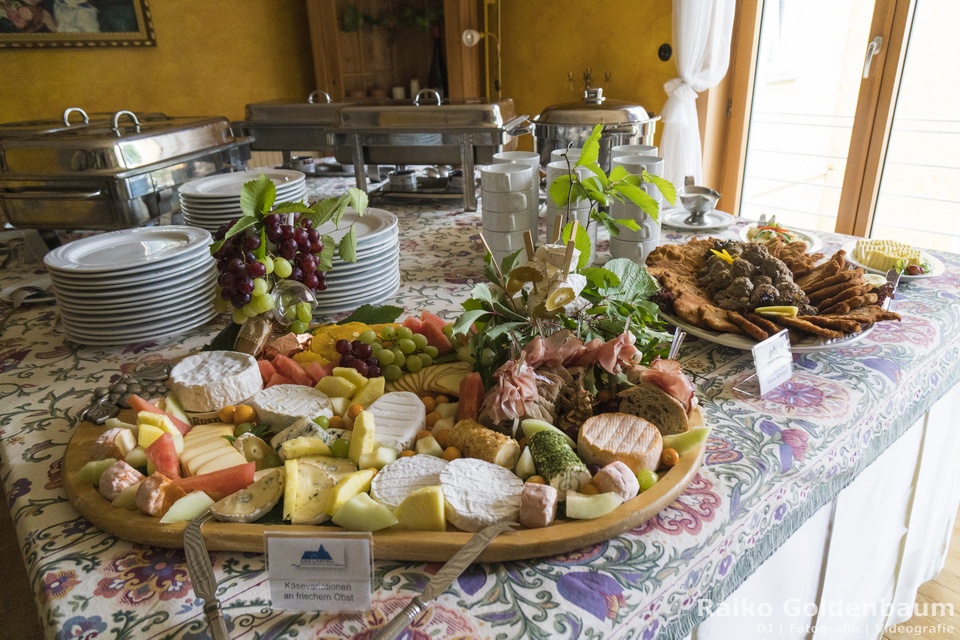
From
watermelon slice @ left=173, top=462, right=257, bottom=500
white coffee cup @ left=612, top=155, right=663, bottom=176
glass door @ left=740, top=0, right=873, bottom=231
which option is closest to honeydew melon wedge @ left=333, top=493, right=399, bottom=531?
watermelon slice @ left=173, top=462, right=257, bottom=500

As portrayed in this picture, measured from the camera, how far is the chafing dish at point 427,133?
1.61m

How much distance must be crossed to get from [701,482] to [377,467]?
13.5 inches

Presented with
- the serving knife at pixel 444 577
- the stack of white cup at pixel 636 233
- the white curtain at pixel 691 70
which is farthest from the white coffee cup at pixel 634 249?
the white curtain at pixel 691 70

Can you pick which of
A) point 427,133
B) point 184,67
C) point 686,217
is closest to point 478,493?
point 686,217

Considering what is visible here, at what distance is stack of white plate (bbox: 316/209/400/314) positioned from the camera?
1.11m

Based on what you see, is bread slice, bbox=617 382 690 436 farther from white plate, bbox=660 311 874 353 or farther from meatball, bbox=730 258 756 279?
meatball, bbox=730 258 756 279

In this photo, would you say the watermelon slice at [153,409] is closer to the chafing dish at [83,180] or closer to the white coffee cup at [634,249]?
the chafing dish at [83,180]

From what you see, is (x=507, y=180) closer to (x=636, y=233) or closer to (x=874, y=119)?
(x=636, y=233)

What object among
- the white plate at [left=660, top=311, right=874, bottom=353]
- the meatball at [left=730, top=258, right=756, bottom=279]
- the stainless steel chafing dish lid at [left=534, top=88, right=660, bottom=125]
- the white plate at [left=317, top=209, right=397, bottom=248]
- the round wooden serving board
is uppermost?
the stainless steel chafing dish lid at [left=534, top=88, right=660, bottom=125]

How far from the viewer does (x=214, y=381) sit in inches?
30.3

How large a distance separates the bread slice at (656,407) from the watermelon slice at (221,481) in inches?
16.2

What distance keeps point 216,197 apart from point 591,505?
1088mm

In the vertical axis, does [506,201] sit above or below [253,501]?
above

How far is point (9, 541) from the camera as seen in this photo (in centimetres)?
173
